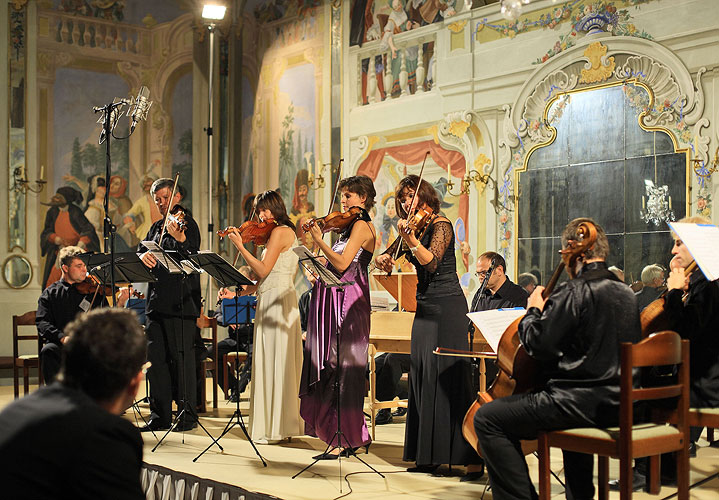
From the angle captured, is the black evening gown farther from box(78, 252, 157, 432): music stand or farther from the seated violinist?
the seated violinist

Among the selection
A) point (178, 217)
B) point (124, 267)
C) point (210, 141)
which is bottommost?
point (124, 267)

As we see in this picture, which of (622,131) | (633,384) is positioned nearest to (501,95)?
(622,131)

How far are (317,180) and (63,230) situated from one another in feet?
13.0

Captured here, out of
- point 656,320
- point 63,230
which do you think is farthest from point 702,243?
point 63,230

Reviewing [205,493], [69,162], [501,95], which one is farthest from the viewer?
[69,162]

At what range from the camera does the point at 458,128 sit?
33.4 ft

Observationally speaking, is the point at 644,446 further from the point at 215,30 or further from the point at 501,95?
the point at 215,30

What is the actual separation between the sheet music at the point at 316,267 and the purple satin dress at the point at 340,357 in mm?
492

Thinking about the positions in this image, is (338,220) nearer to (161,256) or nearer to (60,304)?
(161,256)

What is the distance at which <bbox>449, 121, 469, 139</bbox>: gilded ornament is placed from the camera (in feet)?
33.1

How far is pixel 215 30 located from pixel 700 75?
8185 millimetres

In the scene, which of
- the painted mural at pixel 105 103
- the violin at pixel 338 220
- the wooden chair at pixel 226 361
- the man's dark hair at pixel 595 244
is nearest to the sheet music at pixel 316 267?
the violin at pixel 338 220

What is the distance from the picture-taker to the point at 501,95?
9.78 meters

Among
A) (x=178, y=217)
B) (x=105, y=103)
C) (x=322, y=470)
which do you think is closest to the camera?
(x=322, y=470)
